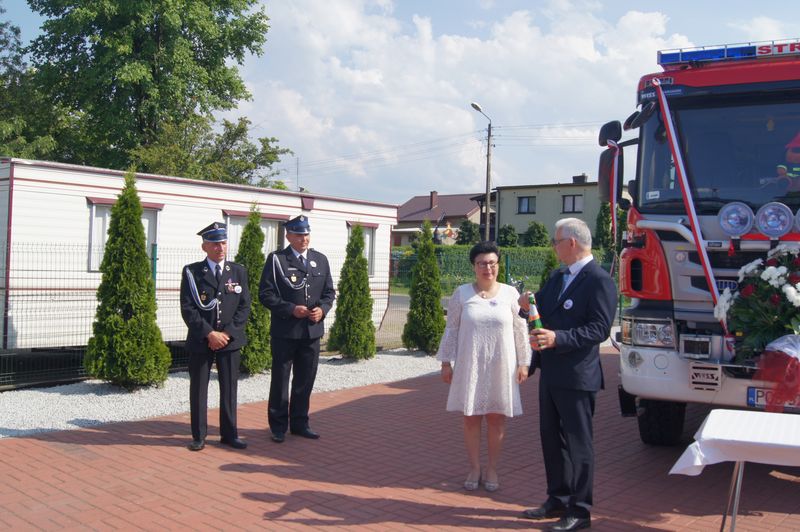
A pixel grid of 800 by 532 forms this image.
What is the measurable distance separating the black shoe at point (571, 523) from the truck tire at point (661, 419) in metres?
2.21

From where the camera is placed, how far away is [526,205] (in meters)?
52.0

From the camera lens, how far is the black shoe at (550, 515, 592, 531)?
4.78 metres

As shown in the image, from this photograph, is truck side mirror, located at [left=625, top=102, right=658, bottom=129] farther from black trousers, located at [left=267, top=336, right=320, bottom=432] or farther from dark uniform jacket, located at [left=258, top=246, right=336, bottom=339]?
black trousers, located at [left=267, top=336, right=320, bottom=432]

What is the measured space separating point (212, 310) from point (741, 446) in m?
4.65

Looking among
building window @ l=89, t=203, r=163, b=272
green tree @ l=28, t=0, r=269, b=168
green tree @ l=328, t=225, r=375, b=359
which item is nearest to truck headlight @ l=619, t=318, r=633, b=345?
green tree @ l=328, t=225, r=375, b=359

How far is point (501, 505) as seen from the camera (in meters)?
5.39

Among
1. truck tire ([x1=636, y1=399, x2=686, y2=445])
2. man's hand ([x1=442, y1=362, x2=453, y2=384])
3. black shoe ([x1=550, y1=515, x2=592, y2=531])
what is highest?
man's hand ([x1=442, y1=362, x2=453, y2=384])

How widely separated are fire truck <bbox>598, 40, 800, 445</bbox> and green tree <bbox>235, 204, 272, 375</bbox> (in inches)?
215

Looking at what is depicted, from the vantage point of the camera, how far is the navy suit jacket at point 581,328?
15.6 feet

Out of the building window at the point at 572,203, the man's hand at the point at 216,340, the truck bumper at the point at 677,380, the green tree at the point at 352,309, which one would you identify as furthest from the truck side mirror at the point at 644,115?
the building window at the point at 572,203

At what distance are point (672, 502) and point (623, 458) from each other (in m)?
1.29

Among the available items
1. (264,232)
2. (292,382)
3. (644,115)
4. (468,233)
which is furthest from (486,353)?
(468,233)

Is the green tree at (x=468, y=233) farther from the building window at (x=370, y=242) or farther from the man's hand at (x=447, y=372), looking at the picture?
the man's hand at (x=447, y=372)

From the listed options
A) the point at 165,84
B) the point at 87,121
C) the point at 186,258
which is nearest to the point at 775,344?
the point at 186,258
